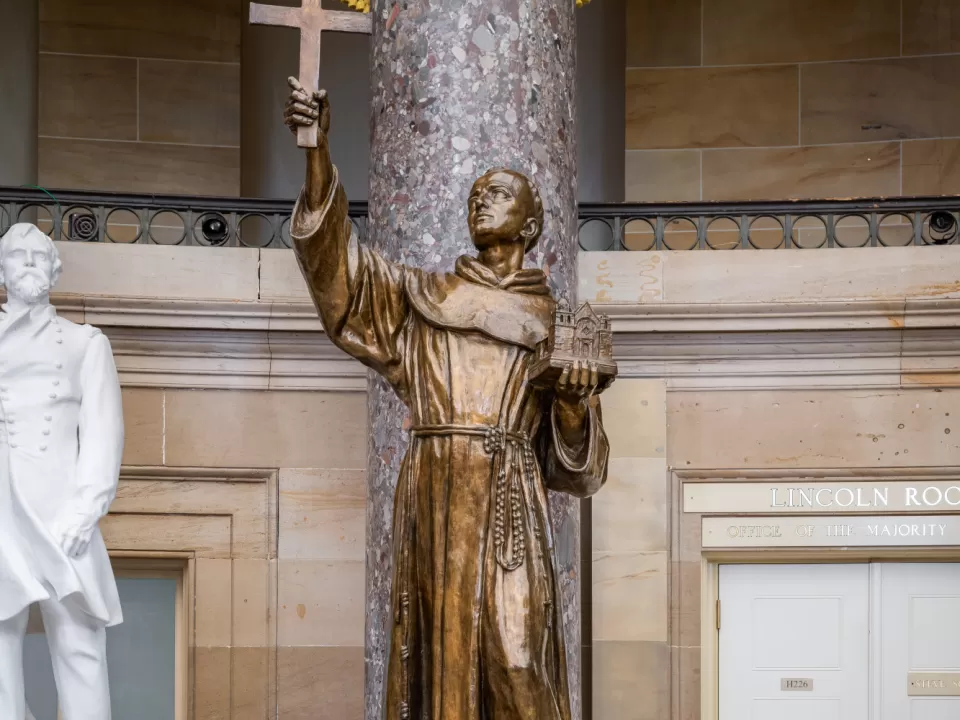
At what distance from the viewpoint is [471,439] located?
417 cm

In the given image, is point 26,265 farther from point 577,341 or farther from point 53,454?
point 577,341

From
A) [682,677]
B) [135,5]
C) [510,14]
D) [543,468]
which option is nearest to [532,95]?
[510,14]

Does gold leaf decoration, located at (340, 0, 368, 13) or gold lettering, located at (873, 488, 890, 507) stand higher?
gold leaf decoration, located at (340, 0, 368, 13)

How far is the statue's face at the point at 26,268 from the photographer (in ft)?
19.8

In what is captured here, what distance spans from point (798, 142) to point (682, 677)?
161 inches

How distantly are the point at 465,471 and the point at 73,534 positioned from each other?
83.8 inches

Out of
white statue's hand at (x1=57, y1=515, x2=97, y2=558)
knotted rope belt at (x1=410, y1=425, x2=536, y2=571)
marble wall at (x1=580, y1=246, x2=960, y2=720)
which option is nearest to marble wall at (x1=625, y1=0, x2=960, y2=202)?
marble wall at (x1=580, y1=246, x2=960, y2=720)

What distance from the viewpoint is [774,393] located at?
795 cm

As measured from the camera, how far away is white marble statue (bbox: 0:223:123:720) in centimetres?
583

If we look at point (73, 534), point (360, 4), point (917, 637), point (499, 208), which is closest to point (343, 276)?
point (499, 208)

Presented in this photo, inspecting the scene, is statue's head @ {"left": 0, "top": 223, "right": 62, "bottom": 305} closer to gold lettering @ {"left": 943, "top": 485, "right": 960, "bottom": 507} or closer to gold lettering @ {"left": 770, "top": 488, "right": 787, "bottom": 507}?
gold lettering @ {"left": 770, "top": 488, "right": 787, "bottom": 507}

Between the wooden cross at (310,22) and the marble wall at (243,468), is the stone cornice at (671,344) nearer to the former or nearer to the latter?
the marble wall at (243,468)

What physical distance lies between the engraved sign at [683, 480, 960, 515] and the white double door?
340 millimetres

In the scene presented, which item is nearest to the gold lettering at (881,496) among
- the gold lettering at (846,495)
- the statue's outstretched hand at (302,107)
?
the gold lettering at (846,495)
